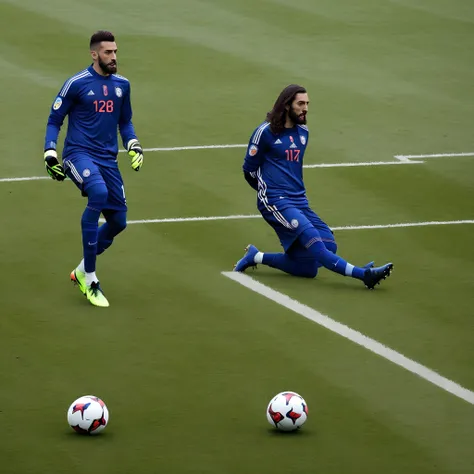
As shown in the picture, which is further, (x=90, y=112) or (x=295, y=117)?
(x=295, y=117)

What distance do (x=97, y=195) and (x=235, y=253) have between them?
2521 mm


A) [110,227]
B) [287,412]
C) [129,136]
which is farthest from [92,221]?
[287,412]

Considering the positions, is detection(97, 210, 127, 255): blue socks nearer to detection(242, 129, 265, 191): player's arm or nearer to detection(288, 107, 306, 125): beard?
detection(242, 129, 265, 191): player's arm

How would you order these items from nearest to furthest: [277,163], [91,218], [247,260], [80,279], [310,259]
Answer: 1. [91,218]
2. [80,279]
3. [310,259]
4. [277,163]
5. [247,260]

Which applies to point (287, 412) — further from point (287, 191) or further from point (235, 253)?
point (235, 253)

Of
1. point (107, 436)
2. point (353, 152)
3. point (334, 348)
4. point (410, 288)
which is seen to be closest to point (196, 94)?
point (353, 152)

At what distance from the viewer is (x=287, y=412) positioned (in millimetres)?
11172

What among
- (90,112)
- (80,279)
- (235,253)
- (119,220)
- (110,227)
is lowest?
(235,253)

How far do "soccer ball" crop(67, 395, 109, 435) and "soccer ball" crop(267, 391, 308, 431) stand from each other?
1310mm

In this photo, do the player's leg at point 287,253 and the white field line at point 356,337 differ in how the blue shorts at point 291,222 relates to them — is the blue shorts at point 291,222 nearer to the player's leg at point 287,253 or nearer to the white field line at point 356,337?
the player's leg at point 287,253

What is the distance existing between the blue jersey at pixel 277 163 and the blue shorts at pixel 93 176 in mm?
1609

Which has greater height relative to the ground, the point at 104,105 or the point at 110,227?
the point at 104,105

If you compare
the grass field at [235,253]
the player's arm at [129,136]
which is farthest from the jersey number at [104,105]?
the grass field at [235,253]

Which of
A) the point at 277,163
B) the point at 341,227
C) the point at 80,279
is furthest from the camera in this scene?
the point at 341,227
